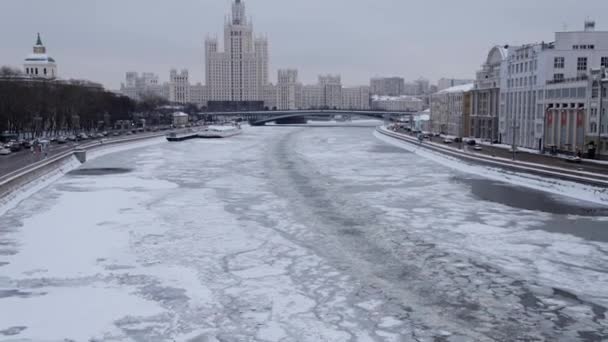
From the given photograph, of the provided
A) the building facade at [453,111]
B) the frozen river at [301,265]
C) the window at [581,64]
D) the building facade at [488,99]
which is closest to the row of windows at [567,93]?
the window at [581,64]

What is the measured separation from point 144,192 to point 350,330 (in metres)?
17.4

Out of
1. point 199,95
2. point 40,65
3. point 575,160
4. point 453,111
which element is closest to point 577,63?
point 575,160

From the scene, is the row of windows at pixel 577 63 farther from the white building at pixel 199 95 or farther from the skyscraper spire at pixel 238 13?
the skyscraper spire at pixel 238 13

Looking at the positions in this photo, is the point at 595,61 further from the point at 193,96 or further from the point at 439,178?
the point at 193,96

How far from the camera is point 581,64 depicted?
1885 inches

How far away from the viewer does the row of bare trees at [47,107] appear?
Result: 178 ft

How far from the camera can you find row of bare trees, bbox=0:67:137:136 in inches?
2139

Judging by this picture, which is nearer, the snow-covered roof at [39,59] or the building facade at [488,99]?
the building facade at [488,99]

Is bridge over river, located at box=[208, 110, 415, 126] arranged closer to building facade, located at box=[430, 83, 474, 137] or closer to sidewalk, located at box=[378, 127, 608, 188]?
building facade, located at box=[430, 83, 474, 137]

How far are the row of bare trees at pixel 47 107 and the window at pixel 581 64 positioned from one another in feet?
139

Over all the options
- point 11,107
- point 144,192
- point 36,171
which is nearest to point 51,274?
point 144,192

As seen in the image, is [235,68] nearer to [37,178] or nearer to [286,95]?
[286,95]

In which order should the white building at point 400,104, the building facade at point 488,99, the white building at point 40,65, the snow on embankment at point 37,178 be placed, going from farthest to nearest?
the white building at point 400,104, the white building at point 40,65, the building facade at point 488,99, the snow on embankment at point 37,178

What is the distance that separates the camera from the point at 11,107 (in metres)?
52.5
